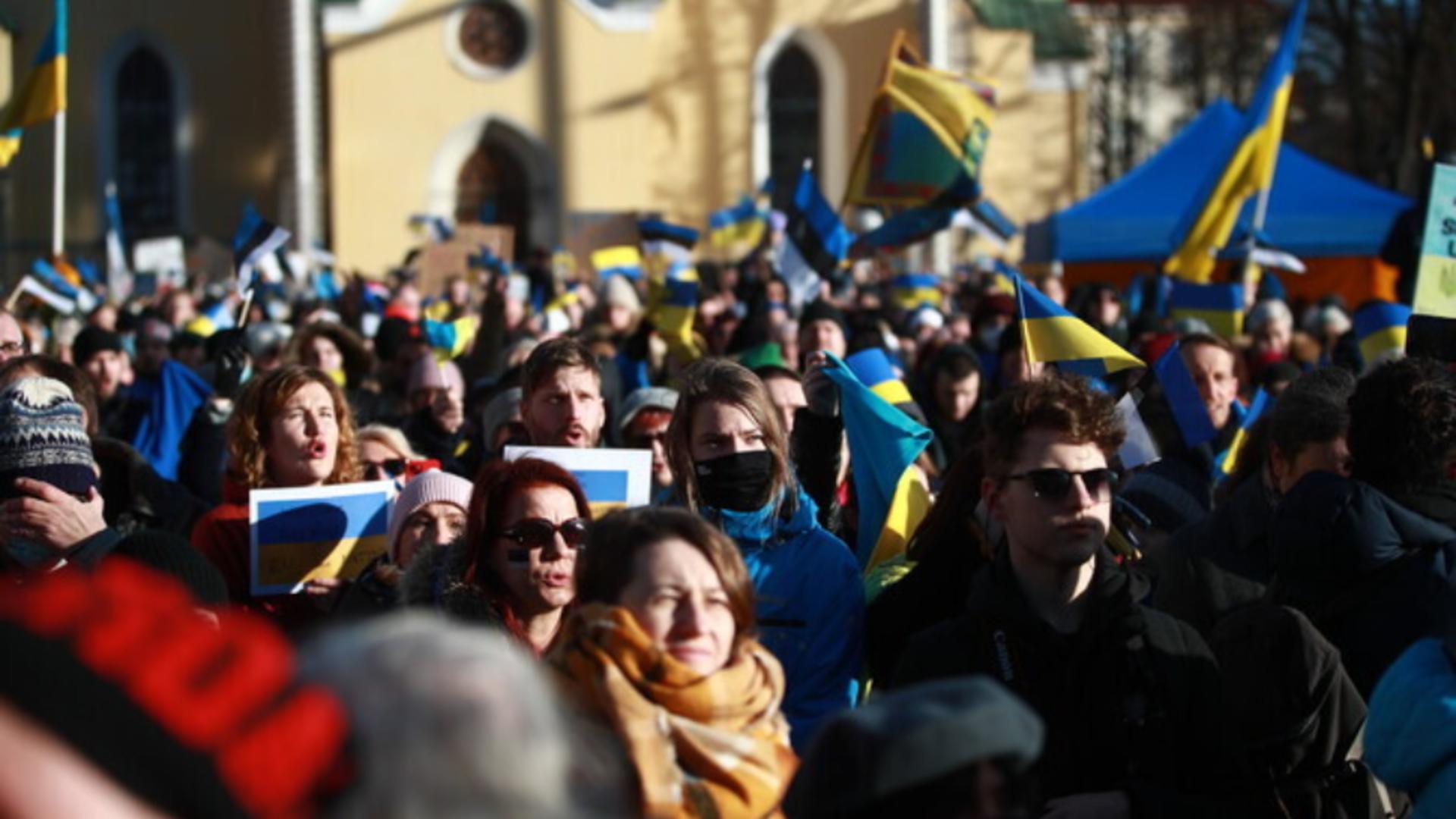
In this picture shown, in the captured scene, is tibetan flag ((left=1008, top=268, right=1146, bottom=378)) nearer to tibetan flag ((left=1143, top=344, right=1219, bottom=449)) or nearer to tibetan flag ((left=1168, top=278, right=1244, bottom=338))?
tibetan flag ((left=1143, top=344, right=1219, bottom=449))

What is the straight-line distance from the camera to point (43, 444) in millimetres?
4816

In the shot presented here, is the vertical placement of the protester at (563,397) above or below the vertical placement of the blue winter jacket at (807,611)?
above

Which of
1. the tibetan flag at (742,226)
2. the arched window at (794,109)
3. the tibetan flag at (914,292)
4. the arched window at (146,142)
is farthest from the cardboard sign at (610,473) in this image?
the arched window at (146,142)

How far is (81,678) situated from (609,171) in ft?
108

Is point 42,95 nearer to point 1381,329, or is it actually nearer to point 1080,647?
point 1381,329

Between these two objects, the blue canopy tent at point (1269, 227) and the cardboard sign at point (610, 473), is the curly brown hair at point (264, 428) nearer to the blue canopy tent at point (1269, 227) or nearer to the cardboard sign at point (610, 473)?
the cardboard sign at point (610, 473)

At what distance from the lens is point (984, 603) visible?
3.95 m

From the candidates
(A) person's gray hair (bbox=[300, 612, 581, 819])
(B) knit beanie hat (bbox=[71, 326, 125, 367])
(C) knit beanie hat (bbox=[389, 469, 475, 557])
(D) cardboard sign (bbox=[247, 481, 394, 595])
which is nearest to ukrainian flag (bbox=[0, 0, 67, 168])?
(B) knit beanie hat (bbox=[71, 326, 125, 367])

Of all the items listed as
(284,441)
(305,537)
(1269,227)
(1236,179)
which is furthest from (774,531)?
(1269,227)

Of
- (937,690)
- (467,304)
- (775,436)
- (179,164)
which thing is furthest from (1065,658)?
(179,164)

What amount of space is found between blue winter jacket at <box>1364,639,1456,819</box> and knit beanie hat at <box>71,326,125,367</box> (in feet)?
24.6

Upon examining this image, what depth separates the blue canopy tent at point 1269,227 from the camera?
18984mm

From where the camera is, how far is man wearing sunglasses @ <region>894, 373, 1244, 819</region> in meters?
3.83

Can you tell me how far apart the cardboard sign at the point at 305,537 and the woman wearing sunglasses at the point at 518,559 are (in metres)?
1.15
